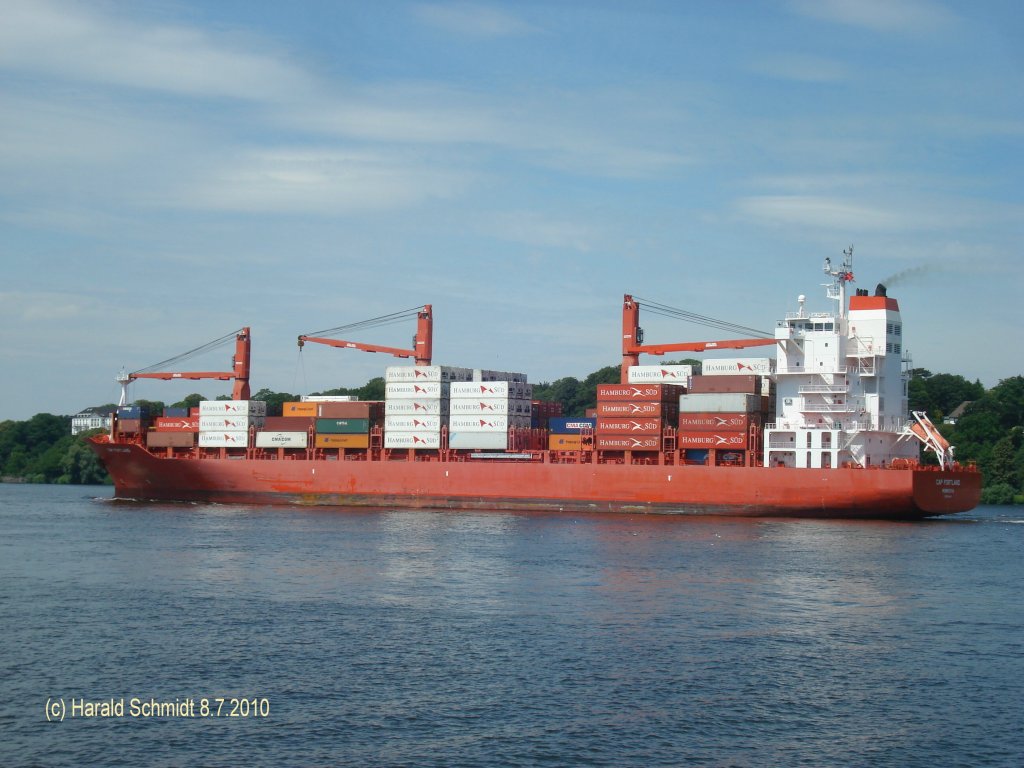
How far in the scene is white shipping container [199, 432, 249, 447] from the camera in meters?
75.7

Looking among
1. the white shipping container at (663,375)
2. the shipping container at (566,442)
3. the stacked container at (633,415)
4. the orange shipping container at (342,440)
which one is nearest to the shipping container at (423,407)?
the orange shipping container at (342,440)

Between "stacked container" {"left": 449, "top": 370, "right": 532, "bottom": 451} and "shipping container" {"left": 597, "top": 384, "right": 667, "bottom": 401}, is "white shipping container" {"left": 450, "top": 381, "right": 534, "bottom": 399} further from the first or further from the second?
"shipping container" {"left": 597, "top": 384, "right": 667, "bottom": 401}

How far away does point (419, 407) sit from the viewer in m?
70.8

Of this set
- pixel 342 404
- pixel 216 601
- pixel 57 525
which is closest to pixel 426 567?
pixel 216 601

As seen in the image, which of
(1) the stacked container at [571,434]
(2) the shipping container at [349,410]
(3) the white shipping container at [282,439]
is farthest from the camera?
(3) the white shipping container at [282,439]

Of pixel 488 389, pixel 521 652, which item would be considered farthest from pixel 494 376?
pixel 521 652

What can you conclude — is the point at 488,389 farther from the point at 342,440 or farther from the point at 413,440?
the point at 342,440

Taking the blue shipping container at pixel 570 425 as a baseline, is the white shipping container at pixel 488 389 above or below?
above

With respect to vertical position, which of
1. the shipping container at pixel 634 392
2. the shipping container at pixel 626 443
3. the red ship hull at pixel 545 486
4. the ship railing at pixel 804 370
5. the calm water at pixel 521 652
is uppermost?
the ship railing at pixel 804 370

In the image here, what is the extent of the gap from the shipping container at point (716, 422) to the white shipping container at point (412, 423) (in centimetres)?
1622

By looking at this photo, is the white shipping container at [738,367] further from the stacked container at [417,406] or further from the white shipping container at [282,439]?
the white shipping container at [282,439]

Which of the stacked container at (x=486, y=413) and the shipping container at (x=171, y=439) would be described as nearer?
the stacked container at (x=486, y=413)

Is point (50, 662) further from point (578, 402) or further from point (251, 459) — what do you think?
point (578, 402)

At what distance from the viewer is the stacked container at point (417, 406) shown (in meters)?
70.3
